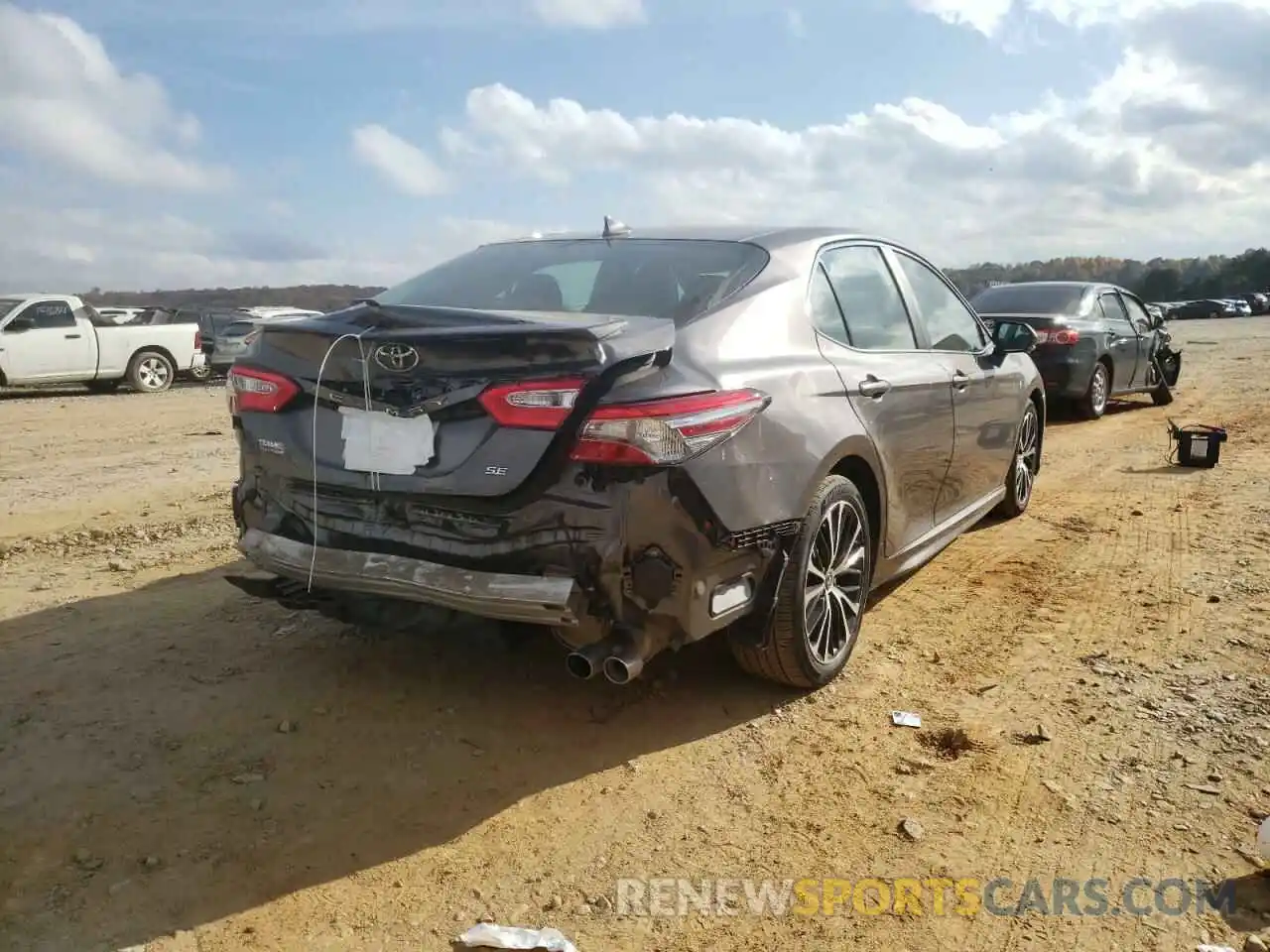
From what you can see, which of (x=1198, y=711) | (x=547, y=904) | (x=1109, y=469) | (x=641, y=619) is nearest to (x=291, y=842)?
(x=547, y=904)

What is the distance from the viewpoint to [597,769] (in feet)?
10.3

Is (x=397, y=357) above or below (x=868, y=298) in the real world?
below

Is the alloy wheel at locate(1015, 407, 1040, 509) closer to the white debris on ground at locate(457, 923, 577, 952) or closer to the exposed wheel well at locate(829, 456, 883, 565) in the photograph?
the exposed wheel well at locate(829, 456, 883, 565)

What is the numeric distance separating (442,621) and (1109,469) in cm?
651

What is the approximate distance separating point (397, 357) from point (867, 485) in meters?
1.87

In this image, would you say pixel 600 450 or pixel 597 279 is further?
pixel 597 279

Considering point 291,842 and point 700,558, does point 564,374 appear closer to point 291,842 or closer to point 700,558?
point 700,558

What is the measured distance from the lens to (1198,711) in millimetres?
3490

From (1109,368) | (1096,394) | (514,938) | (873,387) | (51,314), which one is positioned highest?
(51,314)

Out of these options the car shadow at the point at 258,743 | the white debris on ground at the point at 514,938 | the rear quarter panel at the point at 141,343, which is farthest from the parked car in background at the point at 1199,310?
the white debris on ground at the point at 514,938

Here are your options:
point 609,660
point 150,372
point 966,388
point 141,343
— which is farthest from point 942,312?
point 150,372

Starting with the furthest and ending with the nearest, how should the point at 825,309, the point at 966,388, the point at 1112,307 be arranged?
the point at 1112,307
the point at 966,388
the point at 825,309

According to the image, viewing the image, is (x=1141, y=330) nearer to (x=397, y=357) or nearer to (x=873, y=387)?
(x=873, y=387)

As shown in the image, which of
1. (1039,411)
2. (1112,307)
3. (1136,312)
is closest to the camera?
(1039,411)
